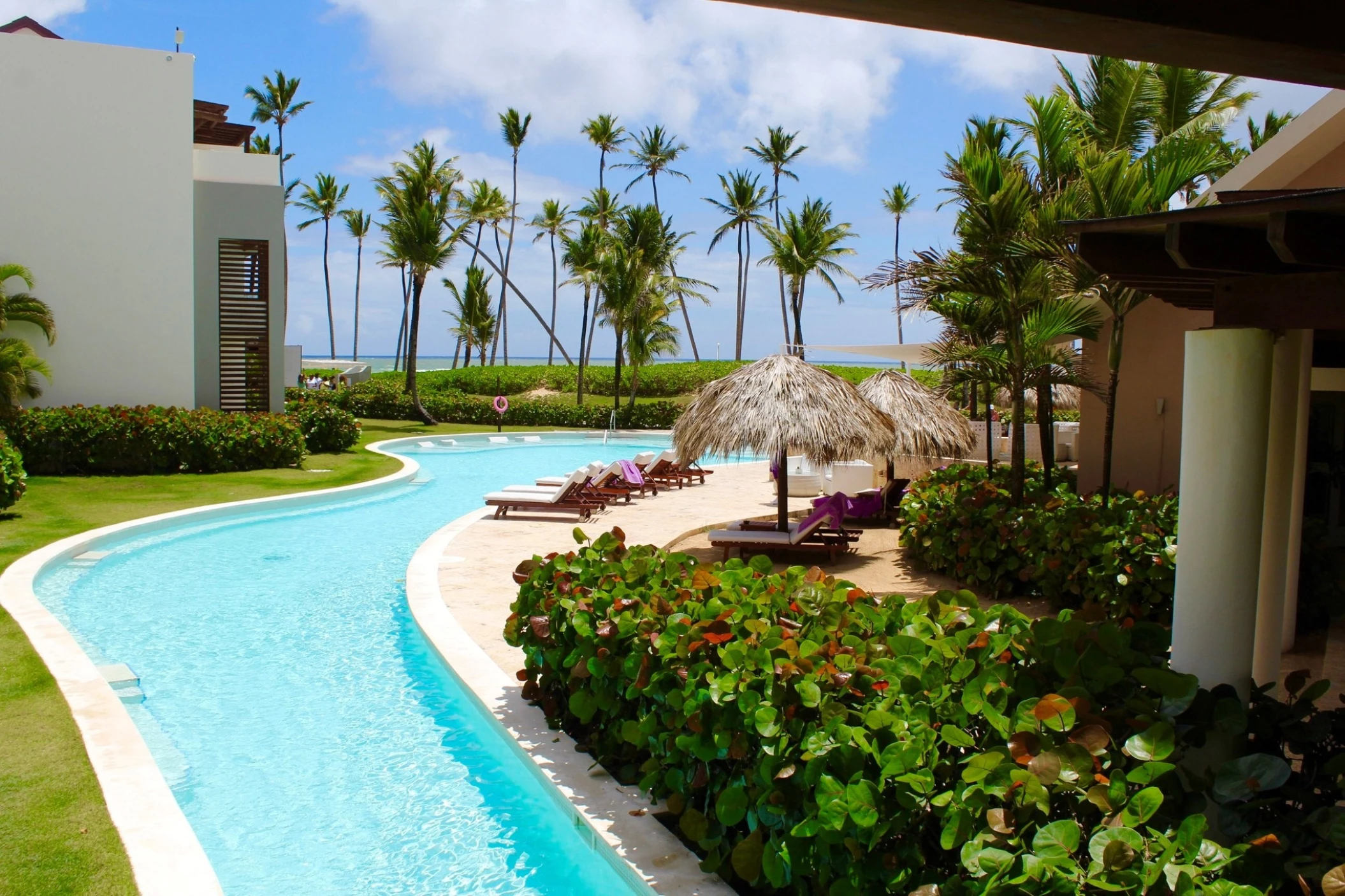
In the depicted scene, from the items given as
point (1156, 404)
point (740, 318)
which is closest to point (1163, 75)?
point (1156, 404)

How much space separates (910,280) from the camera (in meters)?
10.6

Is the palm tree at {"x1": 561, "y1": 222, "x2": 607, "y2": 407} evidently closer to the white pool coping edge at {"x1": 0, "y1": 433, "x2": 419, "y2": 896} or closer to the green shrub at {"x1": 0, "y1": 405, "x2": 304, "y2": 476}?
the green shrub at {"x1": 0, "y1": 405, "x2": 304, "y2": 476}

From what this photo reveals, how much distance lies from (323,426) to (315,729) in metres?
15.6

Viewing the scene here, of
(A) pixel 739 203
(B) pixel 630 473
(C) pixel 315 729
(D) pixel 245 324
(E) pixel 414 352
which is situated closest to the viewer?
(C) pixel 315 729

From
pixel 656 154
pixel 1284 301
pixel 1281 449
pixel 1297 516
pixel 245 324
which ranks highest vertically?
pixel 656 154

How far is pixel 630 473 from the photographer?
17078 mm

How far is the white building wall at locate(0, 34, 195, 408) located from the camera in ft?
56.8

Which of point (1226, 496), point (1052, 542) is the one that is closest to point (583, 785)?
point (1226, 496)

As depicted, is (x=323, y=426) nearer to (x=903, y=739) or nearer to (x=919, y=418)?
(x=919, y=418)

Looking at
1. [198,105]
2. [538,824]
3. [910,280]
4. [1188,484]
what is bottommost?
[538,824]

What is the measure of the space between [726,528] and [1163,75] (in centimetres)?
1578

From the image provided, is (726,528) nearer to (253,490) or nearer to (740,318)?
(253,490)

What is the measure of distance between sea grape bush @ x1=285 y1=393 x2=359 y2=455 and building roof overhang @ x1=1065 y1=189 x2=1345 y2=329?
62.4 ft

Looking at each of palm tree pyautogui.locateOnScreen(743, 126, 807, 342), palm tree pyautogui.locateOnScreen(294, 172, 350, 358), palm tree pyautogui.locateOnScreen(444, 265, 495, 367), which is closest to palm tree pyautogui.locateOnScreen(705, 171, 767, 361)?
palm tree pyautogui.locateOnScreen(743, 126, 807, 342)
